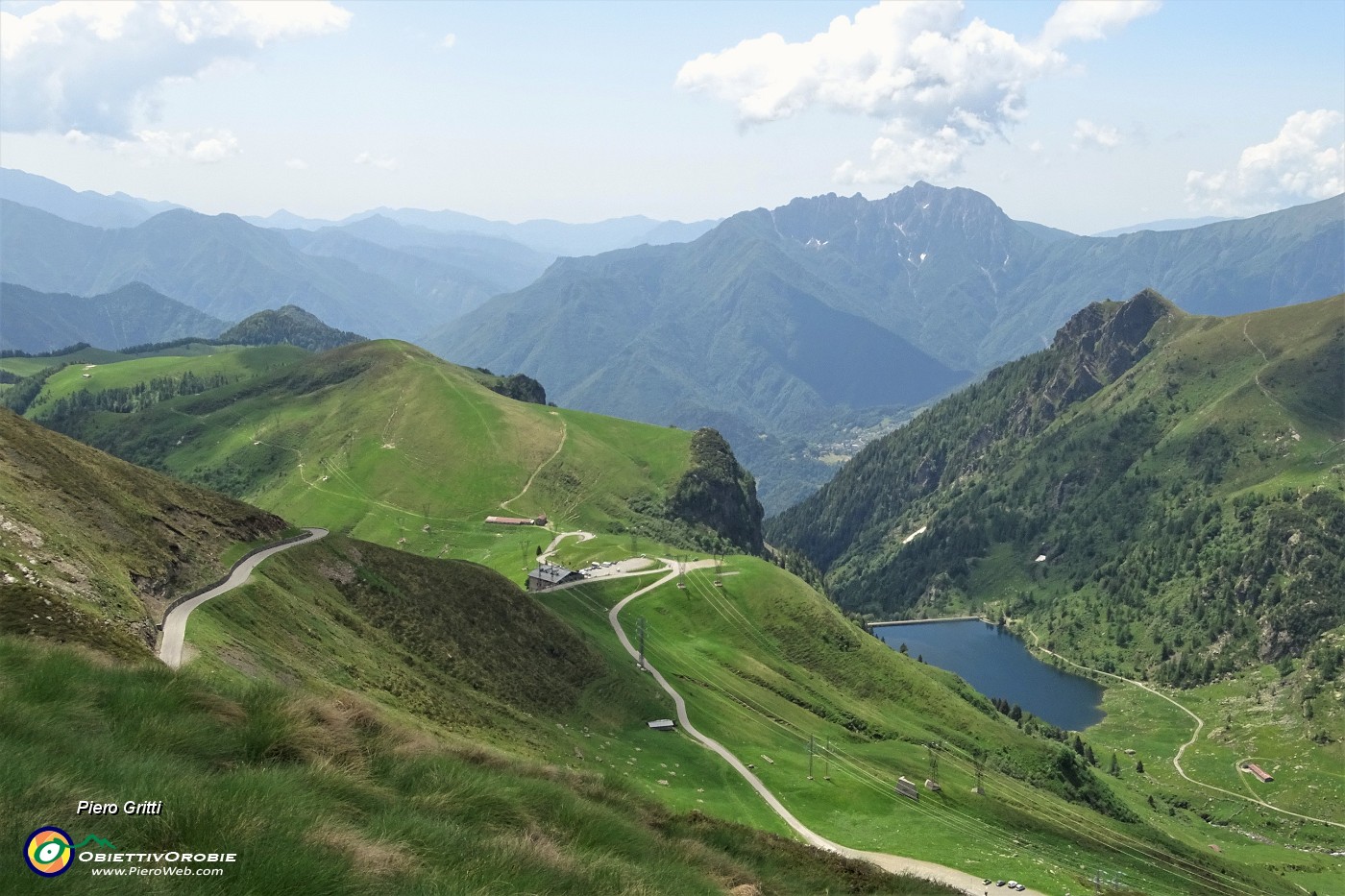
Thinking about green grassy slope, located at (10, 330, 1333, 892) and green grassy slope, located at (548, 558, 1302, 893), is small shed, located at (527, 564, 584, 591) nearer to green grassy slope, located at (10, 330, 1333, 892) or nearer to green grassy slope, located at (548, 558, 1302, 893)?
green grassy slope, located at (548, 558, 1302, 893)

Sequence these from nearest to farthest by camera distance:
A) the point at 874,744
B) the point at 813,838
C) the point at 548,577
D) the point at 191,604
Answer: the point at 191,604 → the point at 813,838 → the point at 874,744 → the point at 548,577

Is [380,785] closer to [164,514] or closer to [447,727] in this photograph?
[447,727]

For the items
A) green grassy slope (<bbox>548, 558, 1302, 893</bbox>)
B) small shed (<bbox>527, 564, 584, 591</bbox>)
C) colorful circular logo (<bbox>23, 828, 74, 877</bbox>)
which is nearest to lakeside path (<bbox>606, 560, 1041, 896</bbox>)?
green grassy slope (<bbox>548, 558, 1302, 893</bbox>)

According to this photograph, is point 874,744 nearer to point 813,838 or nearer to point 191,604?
point 813,838

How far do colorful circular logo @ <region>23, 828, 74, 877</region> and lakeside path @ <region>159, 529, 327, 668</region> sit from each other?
21.3 metres

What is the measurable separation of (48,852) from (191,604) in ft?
156

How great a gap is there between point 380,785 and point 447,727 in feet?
135

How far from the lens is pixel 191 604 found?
2078 inches

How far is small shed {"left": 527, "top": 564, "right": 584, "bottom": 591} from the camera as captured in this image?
145 metres

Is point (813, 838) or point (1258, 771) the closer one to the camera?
point (813, 838)

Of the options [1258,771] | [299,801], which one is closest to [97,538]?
[299,801]

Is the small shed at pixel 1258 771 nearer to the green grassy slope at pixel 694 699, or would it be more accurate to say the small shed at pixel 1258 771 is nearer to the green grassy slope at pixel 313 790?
the green grassy slope at pixel 694 699

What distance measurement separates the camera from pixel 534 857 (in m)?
15.5

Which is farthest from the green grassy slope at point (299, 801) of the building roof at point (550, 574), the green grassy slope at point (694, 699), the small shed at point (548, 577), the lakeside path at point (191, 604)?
the building roof at point (550, 574)
